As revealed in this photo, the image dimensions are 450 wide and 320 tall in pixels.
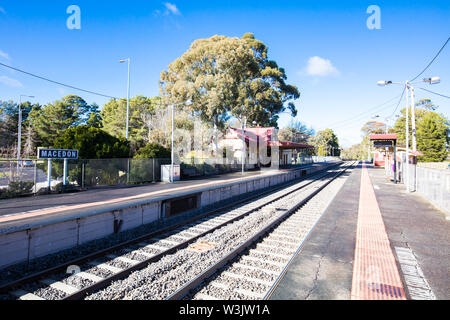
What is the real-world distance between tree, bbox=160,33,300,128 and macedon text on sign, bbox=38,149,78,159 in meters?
18.1

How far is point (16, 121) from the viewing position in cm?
5416

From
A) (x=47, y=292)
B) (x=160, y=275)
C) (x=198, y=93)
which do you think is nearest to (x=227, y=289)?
(x=160, y=275)

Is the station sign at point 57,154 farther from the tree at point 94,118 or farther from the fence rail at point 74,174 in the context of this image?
the tree at point 94,118

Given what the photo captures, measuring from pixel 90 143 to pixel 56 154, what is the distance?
323cm

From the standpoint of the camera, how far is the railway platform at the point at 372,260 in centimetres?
420

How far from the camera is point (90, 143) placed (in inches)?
655

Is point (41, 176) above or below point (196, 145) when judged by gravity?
below

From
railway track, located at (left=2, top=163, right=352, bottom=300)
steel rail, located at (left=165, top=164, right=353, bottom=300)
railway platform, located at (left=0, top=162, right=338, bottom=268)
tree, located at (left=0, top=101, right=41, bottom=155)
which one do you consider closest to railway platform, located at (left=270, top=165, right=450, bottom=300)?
railway track, located at (left=2, top=163, right=352, bottom=300)

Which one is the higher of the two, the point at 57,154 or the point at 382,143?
the point at 382,143

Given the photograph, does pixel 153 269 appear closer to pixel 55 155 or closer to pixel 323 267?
pixel 323 267

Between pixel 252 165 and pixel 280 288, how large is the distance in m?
33.1

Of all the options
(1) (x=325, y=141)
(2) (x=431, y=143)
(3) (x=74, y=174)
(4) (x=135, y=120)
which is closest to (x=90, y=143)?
(3) (x=74, y=174)

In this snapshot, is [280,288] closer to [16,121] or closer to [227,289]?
[227,289]

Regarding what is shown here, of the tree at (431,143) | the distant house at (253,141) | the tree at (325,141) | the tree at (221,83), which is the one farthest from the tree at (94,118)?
the tree at (325,141)
